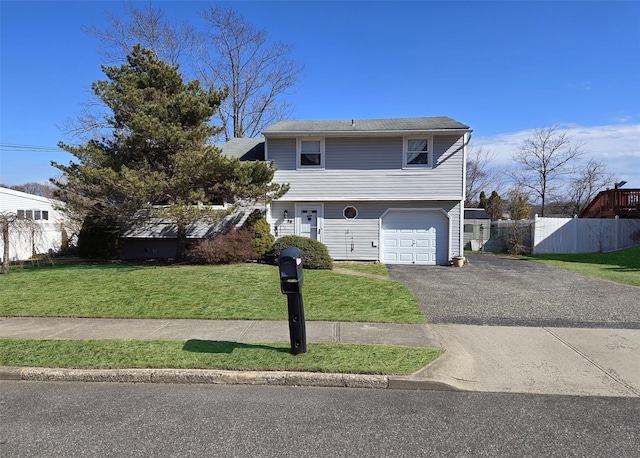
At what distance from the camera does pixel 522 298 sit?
27.9 ft

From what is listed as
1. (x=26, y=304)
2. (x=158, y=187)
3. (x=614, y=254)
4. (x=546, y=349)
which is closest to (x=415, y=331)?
(x=546, y=349)

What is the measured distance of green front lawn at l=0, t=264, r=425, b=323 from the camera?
7.10m

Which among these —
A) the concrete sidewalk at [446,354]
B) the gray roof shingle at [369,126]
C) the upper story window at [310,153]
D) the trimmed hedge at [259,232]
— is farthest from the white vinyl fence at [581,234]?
the concrete sidewalk at [446,354]

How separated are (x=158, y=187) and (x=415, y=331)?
27.8 feet

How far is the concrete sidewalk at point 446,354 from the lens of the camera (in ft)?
13.9

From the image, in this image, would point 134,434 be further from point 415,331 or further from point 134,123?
point 134,123

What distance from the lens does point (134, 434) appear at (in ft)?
10.8

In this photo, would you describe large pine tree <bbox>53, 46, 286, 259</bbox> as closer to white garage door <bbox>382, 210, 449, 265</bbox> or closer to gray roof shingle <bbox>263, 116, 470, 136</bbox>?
gray roof shingle <bbox>263, 116, 470, 136</bbox>

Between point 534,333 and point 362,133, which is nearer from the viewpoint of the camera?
point 534,333

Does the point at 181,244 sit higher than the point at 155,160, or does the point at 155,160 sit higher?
the point at 155,160

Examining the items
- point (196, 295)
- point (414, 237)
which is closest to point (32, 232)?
point (196, 295)

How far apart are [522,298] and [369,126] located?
8970 millimetres

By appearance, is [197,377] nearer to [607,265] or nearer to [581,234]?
[607,265]

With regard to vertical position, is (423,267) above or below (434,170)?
below
